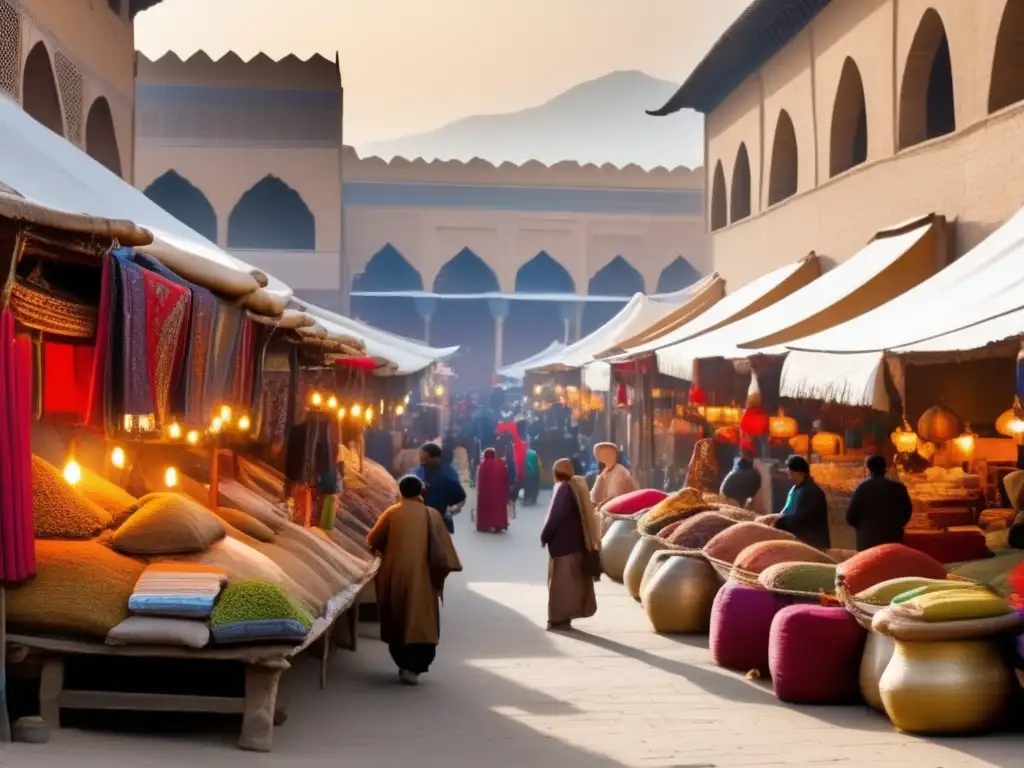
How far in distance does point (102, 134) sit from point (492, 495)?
6.05 meters

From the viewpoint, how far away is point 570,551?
10680 millimetres

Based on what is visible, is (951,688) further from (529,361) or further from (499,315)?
(499,315)

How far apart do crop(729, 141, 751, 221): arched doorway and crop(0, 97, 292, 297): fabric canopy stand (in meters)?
13.3

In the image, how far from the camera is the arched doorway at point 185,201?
32.0 meters

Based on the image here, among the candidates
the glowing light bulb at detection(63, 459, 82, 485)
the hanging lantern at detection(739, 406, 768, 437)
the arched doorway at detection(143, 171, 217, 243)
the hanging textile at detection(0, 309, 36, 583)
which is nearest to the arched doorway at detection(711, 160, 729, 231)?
the hanging lantern at detection(739, 406, 768, 437)

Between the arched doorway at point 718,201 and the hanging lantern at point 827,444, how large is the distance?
9878 mm

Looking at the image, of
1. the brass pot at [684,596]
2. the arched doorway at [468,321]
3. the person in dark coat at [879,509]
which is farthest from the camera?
the arched doorway at [468,321]

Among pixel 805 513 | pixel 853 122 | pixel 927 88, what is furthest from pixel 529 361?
pixel 805 513

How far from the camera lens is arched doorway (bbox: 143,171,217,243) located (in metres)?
32.0

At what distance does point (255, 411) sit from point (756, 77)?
12293 millimetres

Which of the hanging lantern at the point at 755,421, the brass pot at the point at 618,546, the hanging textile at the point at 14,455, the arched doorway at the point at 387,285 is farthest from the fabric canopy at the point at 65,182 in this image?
the arched doorway at the point at 387,285

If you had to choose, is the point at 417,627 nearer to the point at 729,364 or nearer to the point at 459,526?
the point at 729,364

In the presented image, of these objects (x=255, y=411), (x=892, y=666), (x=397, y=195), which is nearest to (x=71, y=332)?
(x=255, y=411)

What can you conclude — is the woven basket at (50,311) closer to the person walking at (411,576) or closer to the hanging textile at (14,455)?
the hanging textile at (14,455)
